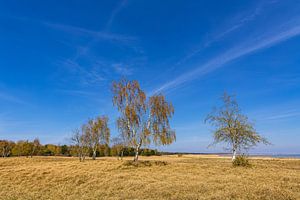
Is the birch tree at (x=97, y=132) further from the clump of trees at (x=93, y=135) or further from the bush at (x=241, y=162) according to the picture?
the bush at (x=241, y=162)

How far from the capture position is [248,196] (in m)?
10.4

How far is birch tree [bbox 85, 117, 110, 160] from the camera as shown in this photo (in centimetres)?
6025

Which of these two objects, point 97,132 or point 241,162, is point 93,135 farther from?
point 241,162

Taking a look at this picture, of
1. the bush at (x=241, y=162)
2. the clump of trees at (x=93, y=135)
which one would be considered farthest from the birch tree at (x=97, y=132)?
the bush at (x=241, y=162)

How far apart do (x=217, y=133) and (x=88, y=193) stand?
2497cm

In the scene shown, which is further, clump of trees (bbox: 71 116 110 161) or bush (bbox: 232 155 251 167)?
clump of trees (bbox: 71 116 110 161)

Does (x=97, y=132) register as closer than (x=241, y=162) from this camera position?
No

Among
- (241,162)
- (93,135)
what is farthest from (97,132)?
(241,162)

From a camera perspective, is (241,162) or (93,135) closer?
(241,162)

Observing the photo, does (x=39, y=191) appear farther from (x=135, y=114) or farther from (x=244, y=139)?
(x=244, y=139)

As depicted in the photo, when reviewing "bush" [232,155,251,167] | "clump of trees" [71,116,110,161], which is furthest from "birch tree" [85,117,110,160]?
"bush" [232,155,251,167]

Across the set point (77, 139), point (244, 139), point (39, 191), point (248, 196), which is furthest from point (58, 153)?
point (248, 196)

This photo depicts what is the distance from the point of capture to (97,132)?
60.8 meters

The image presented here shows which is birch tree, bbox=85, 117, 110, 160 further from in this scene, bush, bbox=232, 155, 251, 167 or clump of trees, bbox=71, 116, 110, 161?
bush, bbox=232, 155, 251, 167
